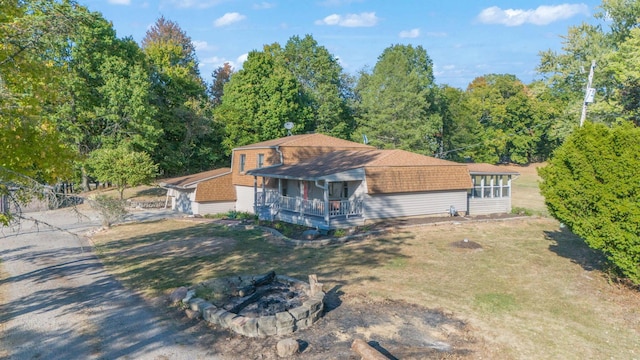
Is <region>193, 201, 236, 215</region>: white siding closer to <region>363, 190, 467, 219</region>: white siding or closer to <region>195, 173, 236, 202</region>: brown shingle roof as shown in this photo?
<region>195, 173, 236, 202</region>: brown shingle roof

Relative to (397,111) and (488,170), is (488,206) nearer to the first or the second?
(488,170)

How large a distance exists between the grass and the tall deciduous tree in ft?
56.6

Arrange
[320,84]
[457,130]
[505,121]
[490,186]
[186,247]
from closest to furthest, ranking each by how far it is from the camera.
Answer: [186,247] < [490,186] < [320,84] < [457,130] < [505,121]

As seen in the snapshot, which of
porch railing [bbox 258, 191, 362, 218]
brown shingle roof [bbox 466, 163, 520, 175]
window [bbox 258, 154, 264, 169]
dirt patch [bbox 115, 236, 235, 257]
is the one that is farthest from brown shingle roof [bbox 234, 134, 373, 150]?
dirt patch [bbox 115, 236, 235, 257]

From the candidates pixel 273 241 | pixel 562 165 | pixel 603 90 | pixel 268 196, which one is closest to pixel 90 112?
pixel 268 196

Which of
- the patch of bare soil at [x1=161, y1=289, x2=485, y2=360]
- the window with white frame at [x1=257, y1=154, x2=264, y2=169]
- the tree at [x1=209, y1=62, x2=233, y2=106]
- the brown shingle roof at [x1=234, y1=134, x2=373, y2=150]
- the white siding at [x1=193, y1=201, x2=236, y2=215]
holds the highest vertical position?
the tree at [x1=209, y1=62, x2=233, y2=106]

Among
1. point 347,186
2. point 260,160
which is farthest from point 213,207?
point 347,186

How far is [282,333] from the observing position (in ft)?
27.0

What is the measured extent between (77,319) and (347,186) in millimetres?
15190

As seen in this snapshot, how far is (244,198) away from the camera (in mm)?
28094

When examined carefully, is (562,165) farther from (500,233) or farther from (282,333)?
(282,333)

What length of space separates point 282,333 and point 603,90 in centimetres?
3102

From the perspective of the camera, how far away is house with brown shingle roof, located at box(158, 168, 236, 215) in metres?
27.2

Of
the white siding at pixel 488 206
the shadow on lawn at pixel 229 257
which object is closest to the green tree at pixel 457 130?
the white siding at pixel 488 206
